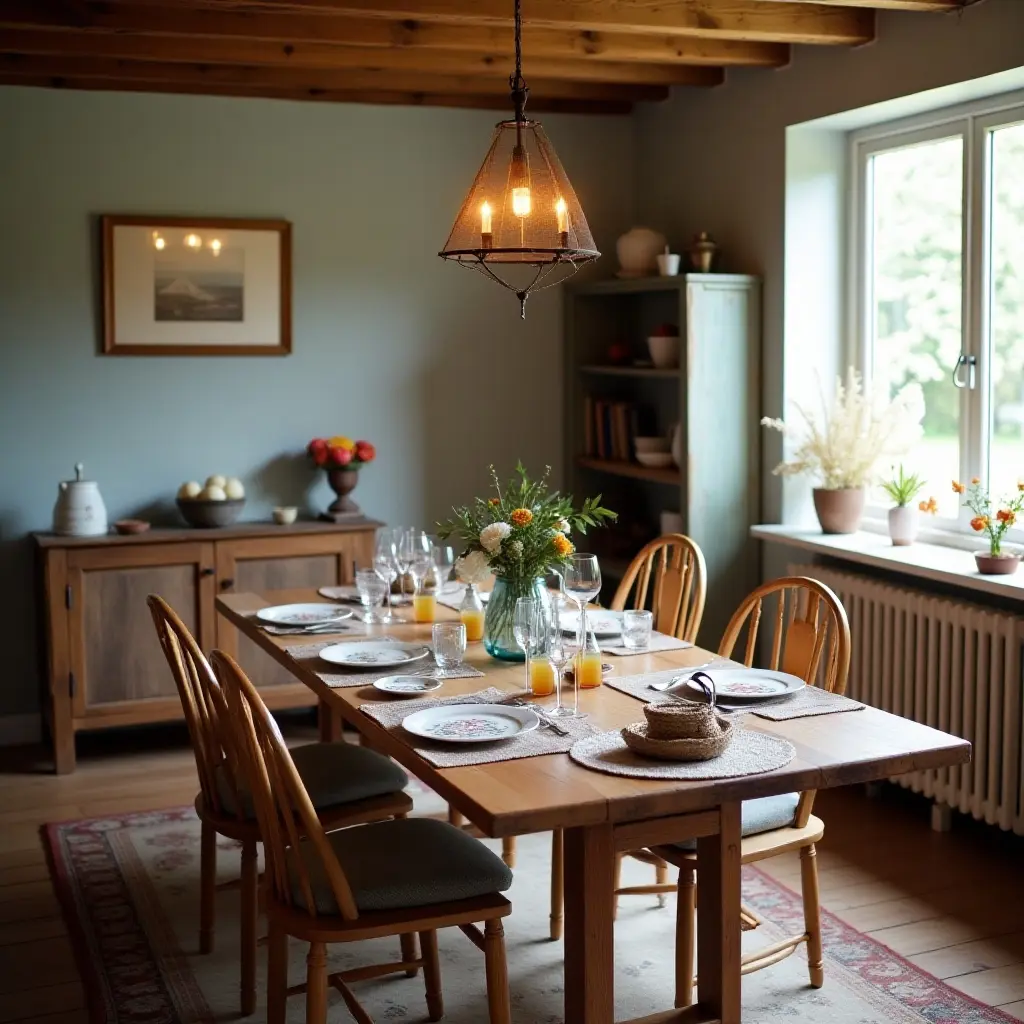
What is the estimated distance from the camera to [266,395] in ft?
17.0

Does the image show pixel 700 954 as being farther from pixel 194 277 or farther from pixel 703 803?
pixel 194 277

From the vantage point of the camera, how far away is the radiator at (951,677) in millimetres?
3676

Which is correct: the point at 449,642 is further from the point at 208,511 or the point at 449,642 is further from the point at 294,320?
the point at 294,320

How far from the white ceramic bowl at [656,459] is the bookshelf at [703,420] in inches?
1.7

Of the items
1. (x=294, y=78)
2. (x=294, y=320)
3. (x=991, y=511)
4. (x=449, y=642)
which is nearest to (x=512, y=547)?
(x=449, y=642)

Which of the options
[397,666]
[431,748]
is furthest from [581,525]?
[431,748]

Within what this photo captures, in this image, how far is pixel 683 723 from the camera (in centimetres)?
228

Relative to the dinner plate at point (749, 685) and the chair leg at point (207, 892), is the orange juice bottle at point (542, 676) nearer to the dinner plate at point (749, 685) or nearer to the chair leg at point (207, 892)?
the dinner plate at point (749, 685)

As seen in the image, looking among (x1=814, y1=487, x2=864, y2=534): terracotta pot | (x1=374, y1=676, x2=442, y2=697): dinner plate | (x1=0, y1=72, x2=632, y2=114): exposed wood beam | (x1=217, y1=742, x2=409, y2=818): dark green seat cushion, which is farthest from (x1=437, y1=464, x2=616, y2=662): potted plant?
(x1=0, y1=72, x2=632, y2=114): exposed wood beam

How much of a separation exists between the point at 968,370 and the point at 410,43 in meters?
1.97

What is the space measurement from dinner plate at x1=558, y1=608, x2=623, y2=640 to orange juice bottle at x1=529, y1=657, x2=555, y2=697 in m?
0.42

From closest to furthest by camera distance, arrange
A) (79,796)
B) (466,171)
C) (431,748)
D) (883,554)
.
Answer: (431,748) < (883,554) < (79,796) < (466,171)

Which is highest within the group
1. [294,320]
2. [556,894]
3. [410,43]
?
[410,43]

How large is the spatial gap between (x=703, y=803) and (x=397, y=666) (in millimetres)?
967
